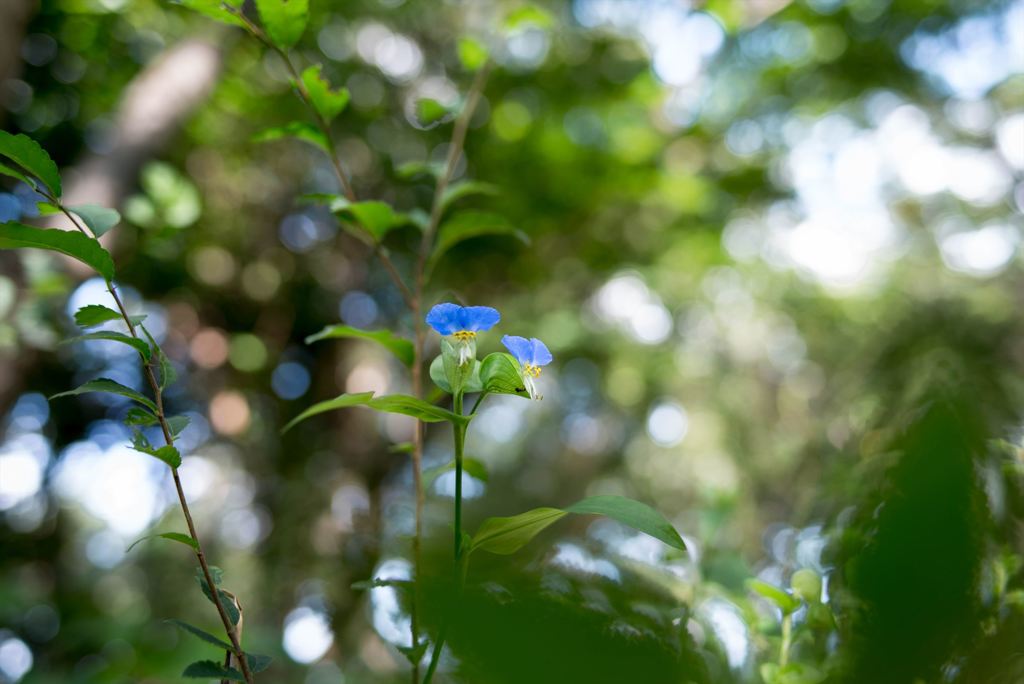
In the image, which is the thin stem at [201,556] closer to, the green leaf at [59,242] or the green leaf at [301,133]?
the green leaf at [59,242]

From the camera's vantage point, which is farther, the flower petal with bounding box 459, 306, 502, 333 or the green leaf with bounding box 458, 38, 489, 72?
the green leaf with bounding box 458, 38, 489, 72

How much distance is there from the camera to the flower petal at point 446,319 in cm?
47

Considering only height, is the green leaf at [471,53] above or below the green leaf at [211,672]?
above

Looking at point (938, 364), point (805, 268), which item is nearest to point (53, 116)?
point (938, 364)

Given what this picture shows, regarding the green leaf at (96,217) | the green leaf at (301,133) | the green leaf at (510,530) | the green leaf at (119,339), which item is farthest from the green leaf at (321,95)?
the green leaf at (510,530)

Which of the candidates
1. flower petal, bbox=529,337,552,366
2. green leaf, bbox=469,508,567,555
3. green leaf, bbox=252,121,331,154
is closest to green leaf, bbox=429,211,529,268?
green leaf, bbox=252,121,331,154

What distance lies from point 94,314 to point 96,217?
10 centimetres

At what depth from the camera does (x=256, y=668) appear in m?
0.46

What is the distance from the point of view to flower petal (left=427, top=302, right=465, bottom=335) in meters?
0.47

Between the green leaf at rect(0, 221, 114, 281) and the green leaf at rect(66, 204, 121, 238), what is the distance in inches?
2.2

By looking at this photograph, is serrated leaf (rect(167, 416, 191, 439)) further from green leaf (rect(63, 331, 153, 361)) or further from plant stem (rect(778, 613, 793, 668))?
plant stem (rect(778, 613, 793, 668))

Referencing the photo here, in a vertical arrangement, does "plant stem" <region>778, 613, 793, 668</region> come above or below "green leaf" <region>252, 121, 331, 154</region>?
below

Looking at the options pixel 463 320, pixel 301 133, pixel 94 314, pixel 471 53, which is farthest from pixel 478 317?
pixel 471 53

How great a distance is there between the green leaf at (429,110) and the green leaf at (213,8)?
0.74 feet
